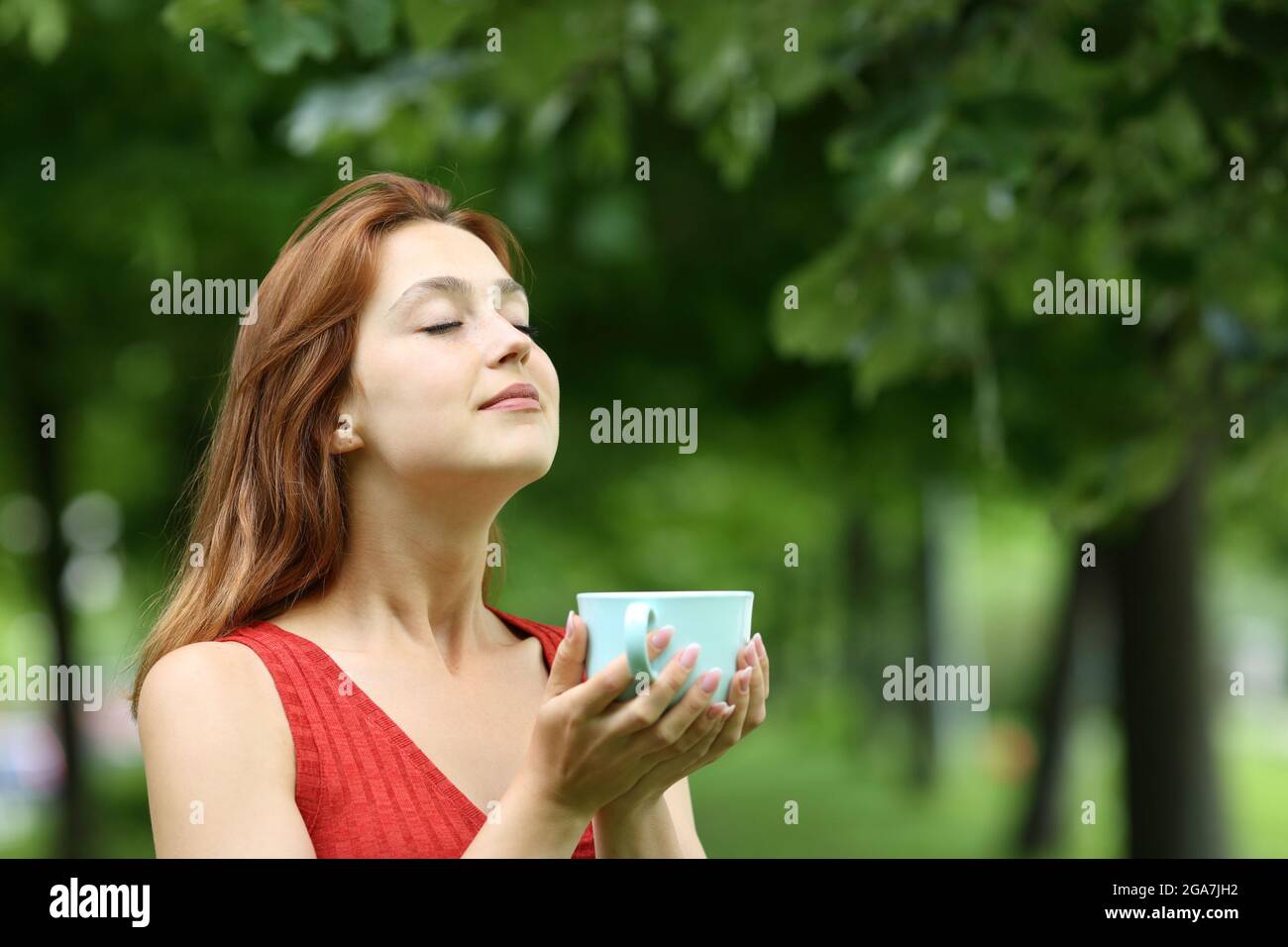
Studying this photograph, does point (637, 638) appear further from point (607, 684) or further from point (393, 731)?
point (393, 731)

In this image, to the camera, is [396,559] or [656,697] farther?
[396,559]

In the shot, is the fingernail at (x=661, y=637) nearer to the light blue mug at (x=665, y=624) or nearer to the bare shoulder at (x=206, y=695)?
the light blue mug at (x=665, y=624)

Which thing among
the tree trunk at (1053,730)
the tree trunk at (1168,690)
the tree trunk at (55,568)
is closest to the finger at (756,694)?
the tree trunk at (1168,690)

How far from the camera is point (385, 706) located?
185 cm

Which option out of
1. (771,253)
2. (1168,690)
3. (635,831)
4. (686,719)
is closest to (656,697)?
(686,719)

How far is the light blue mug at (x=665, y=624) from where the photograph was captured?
1.65m

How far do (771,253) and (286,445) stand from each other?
4675mm

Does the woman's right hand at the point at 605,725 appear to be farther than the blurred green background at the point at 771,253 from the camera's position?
No

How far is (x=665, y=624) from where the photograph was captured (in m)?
1.69

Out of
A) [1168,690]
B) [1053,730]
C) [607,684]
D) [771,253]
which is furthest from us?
[1053,730]
